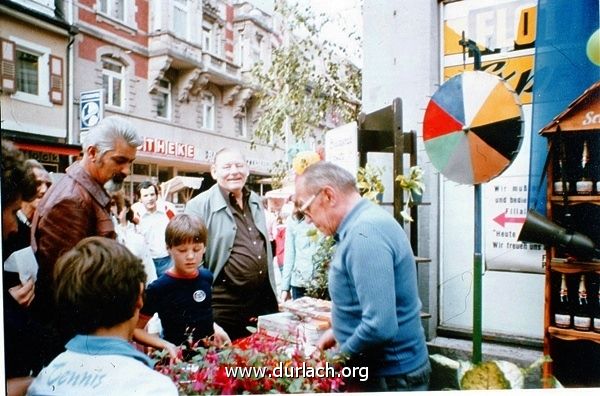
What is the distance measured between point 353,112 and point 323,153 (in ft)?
1.17

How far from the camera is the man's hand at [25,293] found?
177 centimetres

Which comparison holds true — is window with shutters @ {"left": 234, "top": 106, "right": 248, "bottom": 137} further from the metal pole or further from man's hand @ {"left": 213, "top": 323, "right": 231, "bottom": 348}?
the metal pole

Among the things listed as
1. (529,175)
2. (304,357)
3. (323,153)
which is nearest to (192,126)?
(323,153)

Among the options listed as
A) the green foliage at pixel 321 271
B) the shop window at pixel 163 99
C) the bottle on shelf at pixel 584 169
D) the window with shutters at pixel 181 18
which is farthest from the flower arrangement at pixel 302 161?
the bottle on shelf at pixel 584 169

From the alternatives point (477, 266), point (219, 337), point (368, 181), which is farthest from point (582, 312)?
point (219, 337)

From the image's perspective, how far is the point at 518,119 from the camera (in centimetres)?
208

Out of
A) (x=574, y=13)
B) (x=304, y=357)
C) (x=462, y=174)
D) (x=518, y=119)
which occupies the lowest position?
(x=304, y=357)

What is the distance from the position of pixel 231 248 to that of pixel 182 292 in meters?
0.52

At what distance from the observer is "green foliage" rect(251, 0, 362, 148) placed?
8.71 ft

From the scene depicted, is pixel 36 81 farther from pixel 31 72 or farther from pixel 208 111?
pixel 208 111

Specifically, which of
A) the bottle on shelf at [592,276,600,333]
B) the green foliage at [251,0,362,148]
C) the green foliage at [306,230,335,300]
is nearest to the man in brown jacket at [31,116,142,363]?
the green foliage at [251,0,362,148]

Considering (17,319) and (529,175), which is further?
(529,175)

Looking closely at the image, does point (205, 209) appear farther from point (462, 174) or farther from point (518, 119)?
point (518, 119)

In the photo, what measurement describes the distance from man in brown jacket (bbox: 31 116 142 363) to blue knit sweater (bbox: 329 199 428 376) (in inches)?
36.7
